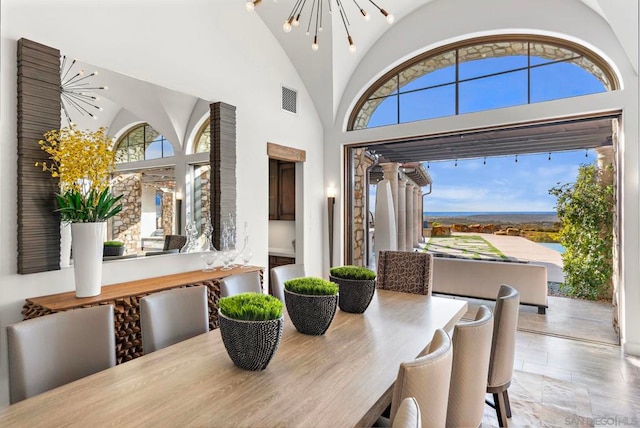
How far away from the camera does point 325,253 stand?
16.9 feet

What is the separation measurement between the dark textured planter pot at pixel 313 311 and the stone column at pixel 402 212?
16.6 feet

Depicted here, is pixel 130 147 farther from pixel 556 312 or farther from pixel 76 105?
pixel 556 312

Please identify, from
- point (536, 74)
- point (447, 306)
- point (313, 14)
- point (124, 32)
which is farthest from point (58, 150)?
point (536, 74)

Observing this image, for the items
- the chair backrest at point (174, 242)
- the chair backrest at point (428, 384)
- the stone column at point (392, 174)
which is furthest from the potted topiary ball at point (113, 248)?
the stone column at point (392, 174)

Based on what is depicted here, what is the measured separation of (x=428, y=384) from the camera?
3.15ft

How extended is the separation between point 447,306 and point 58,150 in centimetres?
283

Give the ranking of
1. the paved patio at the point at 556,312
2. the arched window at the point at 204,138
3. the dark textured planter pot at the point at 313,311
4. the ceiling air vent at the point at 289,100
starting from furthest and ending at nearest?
the ceiling air vent at the point at 289,100
the paved patio at the point at 556,312
the arched window at the point at 204,138
the dark textured planter pot at the point at 313,311

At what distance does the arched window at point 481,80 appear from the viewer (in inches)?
145

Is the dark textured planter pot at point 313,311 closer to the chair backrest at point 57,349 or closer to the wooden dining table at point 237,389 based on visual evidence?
the wooden dining table at point 237,389

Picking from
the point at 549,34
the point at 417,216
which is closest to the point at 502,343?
the point at 549,34

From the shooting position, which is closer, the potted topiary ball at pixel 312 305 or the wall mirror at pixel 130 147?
the potted topiary ball at pixel 312 305

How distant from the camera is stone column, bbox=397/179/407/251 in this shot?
21.6ft

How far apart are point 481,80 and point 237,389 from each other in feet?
14.2

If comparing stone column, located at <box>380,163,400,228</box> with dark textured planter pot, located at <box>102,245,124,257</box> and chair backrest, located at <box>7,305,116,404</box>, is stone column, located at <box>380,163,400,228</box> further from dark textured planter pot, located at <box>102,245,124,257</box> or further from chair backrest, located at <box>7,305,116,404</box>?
chair backrest, located at <box>7,305,116,404</box>
